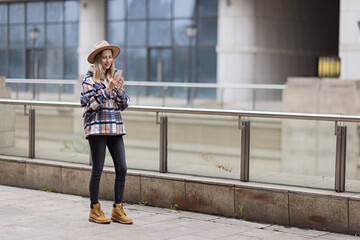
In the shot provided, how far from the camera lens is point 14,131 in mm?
10609

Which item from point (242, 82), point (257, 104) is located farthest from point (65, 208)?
point (242, 82)

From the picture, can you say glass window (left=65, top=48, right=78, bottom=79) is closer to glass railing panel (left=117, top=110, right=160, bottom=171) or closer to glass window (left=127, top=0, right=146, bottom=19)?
glass window (left=127, top=0, right=146, bottom=19)

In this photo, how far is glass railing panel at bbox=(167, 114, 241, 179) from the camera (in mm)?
8570

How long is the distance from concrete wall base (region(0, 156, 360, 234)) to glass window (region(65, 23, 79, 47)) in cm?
2952

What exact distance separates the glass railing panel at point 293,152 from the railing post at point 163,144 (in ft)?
4.11

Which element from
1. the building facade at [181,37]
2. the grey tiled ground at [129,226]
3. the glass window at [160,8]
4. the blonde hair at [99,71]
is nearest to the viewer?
the grey tiled ground at [129,226]

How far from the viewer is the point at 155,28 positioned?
3622cm

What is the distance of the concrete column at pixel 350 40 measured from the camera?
Result: 1104 inches

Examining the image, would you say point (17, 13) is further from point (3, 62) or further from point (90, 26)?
point (90, 26)

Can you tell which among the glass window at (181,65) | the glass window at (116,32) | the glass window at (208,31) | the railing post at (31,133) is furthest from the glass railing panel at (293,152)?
the glass window at (116,32)

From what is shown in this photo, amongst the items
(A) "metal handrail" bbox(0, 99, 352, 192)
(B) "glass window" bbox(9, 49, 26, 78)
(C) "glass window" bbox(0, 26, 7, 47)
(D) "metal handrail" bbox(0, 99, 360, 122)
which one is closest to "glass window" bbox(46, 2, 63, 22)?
(B) "glass window" bbox(9, 49, 26, 78)

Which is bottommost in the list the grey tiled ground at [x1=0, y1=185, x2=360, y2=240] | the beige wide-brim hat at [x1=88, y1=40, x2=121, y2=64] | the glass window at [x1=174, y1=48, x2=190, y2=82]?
the grey tiled ground at [x1=0, y1=185, x2=360, y2=240]

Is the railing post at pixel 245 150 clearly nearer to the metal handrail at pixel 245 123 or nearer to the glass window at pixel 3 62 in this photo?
the metal handrail at pixel 245 123

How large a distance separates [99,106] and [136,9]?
2991 cm
